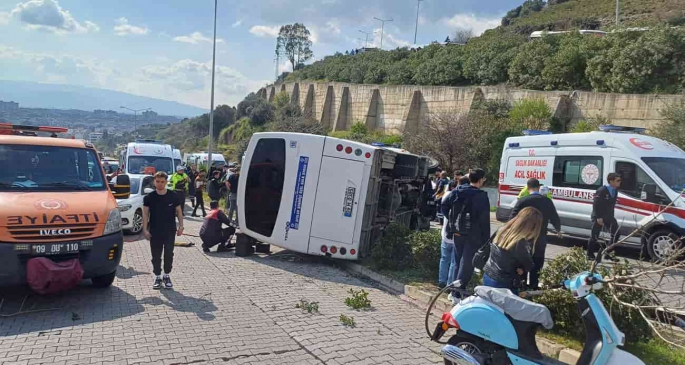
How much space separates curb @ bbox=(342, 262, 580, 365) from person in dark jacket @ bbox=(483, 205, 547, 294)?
2.10 ft

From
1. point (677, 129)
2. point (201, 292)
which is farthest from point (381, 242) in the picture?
point (677, 129)

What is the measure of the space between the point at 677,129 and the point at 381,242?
15146mm

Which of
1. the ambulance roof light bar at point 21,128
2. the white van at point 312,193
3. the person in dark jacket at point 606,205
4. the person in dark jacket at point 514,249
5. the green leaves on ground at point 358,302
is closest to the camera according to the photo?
the person in dark jacket at point 514,249

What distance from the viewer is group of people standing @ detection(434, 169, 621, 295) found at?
478 cm

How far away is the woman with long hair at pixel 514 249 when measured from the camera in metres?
4.73

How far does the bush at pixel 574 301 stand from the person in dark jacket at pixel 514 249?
2.07ft

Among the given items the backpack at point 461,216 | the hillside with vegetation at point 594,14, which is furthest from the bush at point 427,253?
the hillside with vegetation at point 594,14

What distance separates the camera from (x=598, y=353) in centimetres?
381

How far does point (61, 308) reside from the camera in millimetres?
6145

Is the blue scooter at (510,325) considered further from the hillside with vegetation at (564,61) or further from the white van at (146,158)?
the hillside with vegetation at (564,61)

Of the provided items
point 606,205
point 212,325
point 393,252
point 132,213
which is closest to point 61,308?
point 212,325

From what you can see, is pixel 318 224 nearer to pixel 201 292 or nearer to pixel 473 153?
pixel 201 292

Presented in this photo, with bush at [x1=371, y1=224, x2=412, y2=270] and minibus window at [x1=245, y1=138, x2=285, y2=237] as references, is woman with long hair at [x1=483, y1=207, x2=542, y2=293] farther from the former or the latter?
minibus window at [x1=245, y1=138, x2=285, y2=237]

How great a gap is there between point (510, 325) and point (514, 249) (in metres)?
0.83
